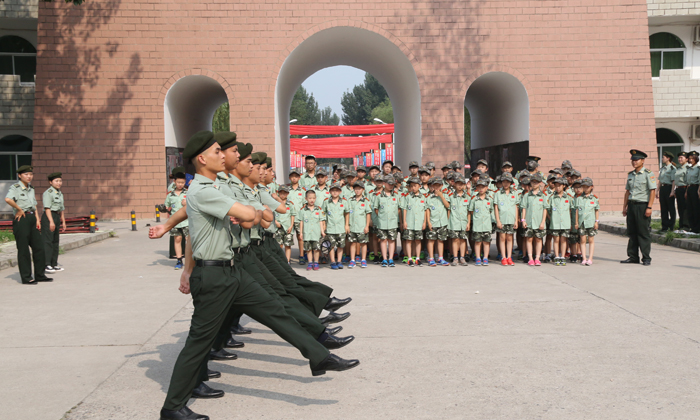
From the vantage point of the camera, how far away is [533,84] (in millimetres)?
17703

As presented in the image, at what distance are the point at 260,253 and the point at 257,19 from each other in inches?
537

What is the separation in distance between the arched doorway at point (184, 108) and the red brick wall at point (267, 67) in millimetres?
361

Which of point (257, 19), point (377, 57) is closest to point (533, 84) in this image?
point (377, 57)

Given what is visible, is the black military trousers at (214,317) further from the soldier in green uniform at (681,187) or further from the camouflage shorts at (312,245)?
the soldier in green uniform at (681,187)

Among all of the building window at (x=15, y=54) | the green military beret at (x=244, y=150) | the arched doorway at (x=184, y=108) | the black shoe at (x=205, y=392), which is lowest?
the black shoe at (x=205, y=392)

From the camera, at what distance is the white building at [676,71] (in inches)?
780

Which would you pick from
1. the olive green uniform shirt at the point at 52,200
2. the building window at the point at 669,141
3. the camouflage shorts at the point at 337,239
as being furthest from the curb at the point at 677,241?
the olive green uniform shirt at the point at 52,200

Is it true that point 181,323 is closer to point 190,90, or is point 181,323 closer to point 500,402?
point 500,402

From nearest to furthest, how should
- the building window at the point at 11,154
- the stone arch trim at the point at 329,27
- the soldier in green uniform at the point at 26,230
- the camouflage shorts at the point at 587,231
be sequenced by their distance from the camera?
the soldier in green uniform at the point at 26,230, the camouflage shorts at the point at 587,231, the stone arch trim at the point at 329,27, the building window at the point at 11,154

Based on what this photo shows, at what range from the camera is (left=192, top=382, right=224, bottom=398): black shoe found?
13.7ft

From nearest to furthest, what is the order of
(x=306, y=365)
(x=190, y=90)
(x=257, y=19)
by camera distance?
(x=306, y=365) → (x=257, y=19) → (x=190, y=90)

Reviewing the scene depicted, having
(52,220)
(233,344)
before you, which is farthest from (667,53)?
(233,344)

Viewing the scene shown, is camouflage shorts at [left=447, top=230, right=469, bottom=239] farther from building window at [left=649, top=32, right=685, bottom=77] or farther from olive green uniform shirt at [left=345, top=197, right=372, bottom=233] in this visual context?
building window at [left=649, top=32, right=685, bottom=77]

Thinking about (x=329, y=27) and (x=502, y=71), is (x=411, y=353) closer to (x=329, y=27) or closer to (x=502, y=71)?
(x=329, y=27)
